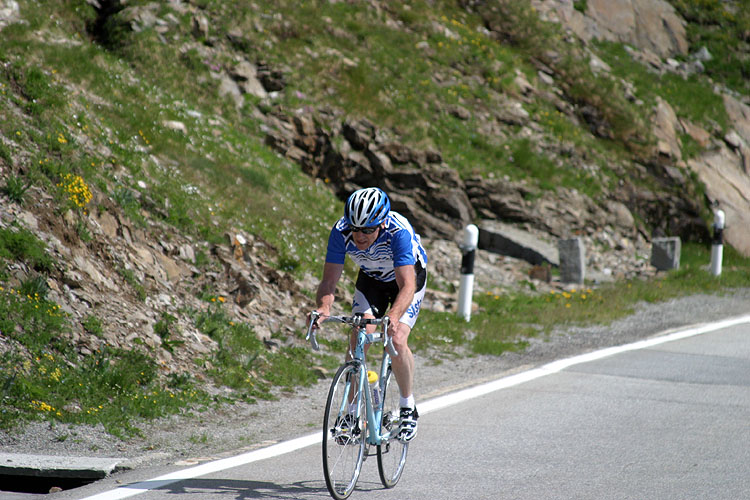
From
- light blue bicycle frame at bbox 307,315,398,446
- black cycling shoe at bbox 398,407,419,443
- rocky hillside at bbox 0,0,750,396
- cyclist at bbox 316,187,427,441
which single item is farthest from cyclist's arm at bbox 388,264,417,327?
rocky hillside at bbox 0,0,750,396

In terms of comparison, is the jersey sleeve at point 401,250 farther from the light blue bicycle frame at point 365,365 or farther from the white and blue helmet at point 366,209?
the light blue bicycle frame at point 365,365

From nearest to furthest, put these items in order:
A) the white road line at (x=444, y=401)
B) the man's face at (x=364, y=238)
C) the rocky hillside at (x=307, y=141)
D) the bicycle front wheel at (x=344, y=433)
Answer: the bicycle front wheel at (x=344, y=433) < the white road line at (x=444, y=401) < the man's face at (x=364, y=238) < the rocky hillside at (x=307, y=141)

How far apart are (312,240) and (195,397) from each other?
494 cm

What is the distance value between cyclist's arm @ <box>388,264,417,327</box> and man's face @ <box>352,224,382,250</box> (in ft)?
0.76

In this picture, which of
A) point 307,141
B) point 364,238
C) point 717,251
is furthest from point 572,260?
point 364,238

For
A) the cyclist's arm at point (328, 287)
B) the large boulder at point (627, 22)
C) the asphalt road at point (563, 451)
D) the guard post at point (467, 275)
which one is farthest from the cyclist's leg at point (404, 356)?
the large boulder at point (627, 22)

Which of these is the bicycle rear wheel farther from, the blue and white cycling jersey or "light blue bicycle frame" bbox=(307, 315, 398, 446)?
the blue and white cycling jersey

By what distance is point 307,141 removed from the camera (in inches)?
554

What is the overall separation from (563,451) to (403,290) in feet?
6.16

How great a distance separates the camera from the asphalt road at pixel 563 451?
4711mm

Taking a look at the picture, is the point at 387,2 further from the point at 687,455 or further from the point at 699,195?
the point at 687,455

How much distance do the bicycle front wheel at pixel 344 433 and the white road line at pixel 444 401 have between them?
95 centimetres

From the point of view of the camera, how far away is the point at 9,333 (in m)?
6.07

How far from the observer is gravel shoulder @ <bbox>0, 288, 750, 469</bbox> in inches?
205
